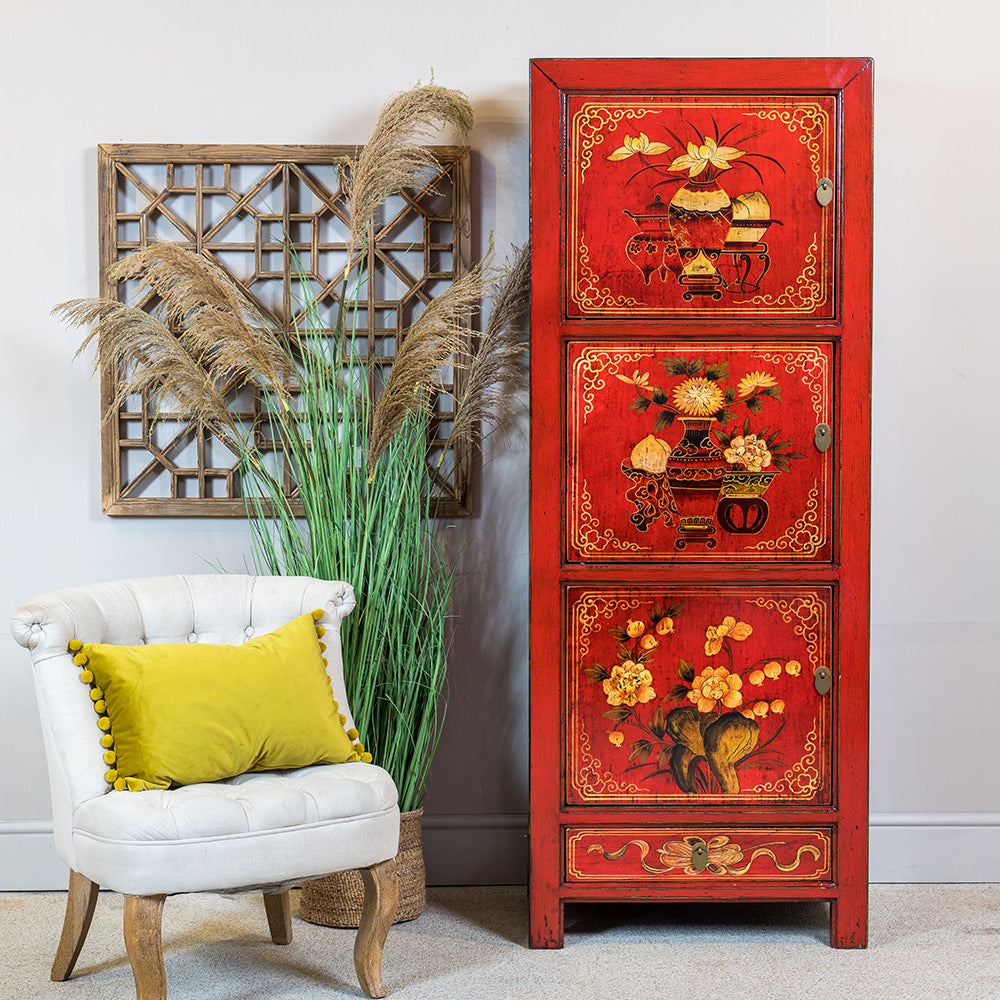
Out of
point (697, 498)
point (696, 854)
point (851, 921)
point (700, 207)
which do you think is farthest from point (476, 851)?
point (700, 207)

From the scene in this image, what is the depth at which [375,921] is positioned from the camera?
199 centimetres

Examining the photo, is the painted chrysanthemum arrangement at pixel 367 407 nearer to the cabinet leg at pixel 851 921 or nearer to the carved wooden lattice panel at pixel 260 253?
the carved wooden lattice panel at pixel 260 253

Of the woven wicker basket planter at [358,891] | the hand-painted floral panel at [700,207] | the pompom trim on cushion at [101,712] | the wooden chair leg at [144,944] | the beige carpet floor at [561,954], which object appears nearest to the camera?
the wooden chair leg at [144,944]

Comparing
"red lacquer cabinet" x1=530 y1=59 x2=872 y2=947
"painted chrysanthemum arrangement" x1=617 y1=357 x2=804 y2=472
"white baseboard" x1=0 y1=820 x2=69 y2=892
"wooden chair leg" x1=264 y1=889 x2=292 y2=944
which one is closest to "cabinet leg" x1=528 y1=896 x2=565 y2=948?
"red lacquer cabinet" x1=530 y1=59 x2=872 y2=947

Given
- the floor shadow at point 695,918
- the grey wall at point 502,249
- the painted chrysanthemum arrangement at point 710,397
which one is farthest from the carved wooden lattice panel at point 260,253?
the floor shadow at point 695,918

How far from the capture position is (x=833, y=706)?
226 cm

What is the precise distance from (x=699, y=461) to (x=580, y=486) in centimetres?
28

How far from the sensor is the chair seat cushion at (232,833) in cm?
175

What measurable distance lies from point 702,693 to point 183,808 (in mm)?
1166

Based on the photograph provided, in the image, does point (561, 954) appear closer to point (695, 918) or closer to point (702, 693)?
point (695, 918)

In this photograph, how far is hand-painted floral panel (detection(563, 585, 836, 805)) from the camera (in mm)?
2252

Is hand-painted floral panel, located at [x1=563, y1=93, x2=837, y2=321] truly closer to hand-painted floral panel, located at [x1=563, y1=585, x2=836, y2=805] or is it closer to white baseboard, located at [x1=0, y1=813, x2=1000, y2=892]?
hand-painted floral panel, located at [x1=563, y1=585, x2=836, y2=805]

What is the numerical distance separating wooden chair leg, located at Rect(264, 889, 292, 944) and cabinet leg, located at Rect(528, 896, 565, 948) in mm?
577

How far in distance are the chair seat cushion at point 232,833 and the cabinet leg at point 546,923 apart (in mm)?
482
